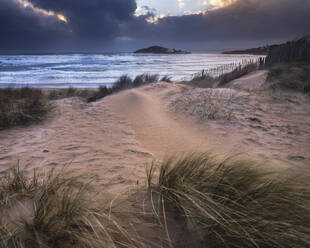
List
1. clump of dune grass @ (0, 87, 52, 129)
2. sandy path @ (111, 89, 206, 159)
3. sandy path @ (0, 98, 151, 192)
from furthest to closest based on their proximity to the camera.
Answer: clump of dune grass @ (0, 87, 52, 129) < sandy path @ (111, 89, 206, 159) < sandy path @ (0, 98, 151, 192)

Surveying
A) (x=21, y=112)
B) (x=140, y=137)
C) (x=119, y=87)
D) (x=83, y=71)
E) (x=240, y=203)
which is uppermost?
(x=83, y=71)

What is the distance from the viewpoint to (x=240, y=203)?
60.7 inches

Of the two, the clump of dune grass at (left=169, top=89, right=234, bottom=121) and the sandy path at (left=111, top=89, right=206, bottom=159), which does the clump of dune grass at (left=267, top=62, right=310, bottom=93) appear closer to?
the clump of dune grass at (left=169, top=89, right=234, bottom=121)

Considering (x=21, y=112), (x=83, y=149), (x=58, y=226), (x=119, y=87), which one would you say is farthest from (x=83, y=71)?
(x=58, y=226)

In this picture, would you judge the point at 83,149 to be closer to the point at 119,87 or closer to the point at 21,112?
the point at 21,112

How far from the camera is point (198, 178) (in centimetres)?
185

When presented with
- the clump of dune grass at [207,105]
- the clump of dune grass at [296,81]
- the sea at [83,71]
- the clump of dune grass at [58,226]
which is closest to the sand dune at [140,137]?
the clump of dune grass at [207,105]

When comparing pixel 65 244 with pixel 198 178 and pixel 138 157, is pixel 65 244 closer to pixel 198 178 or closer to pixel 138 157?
pixel 198 178

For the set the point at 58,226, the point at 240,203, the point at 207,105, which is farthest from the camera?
the point at 207,105

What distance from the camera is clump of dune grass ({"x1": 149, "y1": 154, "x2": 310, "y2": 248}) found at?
1.26m

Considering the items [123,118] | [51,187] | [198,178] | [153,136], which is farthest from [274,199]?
[123,118]

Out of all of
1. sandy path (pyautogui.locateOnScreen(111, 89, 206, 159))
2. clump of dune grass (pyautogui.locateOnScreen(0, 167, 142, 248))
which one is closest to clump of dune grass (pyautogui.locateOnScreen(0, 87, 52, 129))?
sandy path (pyautogui.locateOnScreen(111, 89, 206, 159))

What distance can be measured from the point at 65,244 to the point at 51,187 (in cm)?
59

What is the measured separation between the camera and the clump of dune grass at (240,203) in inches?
49.8
